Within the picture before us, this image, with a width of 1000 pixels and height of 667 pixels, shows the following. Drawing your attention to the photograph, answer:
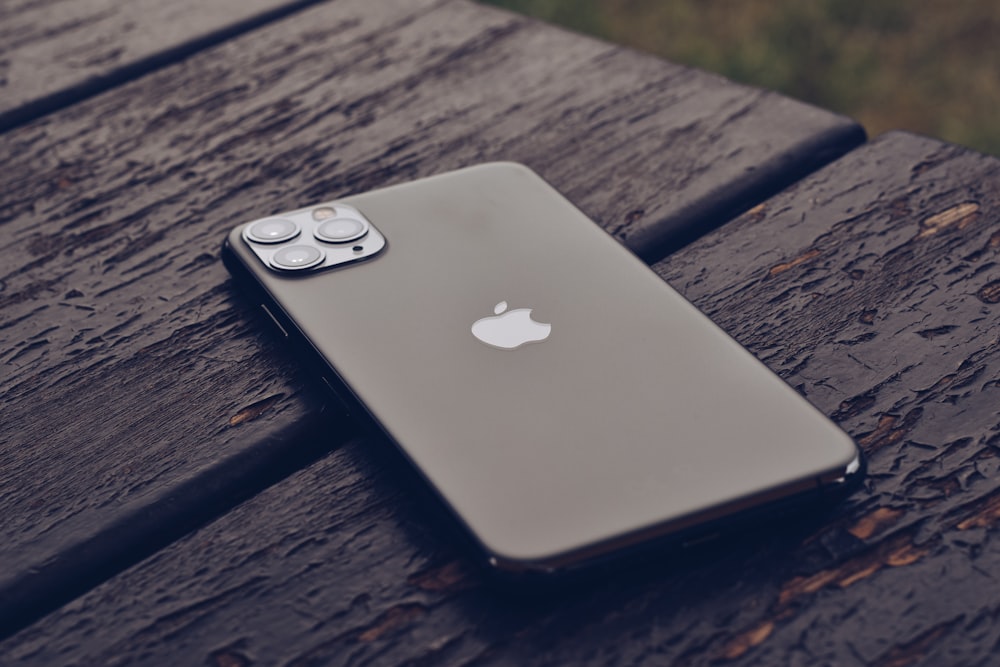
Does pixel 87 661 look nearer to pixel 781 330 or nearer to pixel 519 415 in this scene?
pixel 519 415

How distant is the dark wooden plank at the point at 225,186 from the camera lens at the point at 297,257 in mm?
54

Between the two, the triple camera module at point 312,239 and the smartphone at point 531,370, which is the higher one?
the triple camera module at point 312,239

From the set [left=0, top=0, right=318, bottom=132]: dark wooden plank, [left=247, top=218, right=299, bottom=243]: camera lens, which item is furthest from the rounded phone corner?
[left=0, top=0, right=318, bottom=132]: dark wooden plank

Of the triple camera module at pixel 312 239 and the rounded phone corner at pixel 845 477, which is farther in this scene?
the triple camera module at pixel 312 239

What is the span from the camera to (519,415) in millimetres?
581

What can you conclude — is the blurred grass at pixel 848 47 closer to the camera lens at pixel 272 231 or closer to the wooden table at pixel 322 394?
the wooden table at pixel 322 394

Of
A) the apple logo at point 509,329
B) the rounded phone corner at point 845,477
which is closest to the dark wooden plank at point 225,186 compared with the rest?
the apple logo at point 509,329

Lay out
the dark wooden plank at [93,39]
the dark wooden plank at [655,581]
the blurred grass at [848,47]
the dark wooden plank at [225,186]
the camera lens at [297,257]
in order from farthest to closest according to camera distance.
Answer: the blurred grass at [848,47]
the dark wooden plank at [93,39]
the camera lens at [297,257]
the dark wooden plank at [225,186]
the dark wooden plank at [655,581]

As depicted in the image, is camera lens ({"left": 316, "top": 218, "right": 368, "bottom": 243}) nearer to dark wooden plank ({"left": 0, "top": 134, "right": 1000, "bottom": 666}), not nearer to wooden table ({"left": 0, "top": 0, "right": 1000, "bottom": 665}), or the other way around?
wooden table ({"left": 0, "top": 0, "right": 1000, "bottom": 665})

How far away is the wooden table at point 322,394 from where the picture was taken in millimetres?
511

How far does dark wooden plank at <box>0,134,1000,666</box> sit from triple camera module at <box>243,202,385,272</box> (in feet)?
0.58

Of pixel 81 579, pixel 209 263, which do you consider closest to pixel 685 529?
pixel 81 579

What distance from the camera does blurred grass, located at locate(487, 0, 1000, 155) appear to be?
2094 mm

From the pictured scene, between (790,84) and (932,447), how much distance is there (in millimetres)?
1773
